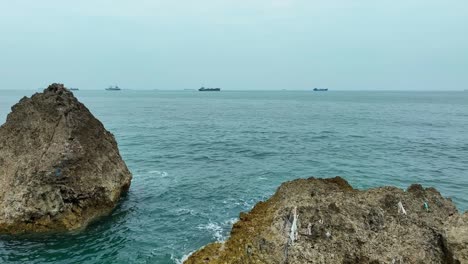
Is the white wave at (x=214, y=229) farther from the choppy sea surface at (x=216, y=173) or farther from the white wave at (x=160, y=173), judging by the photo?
the white wave at (x=160, y=173)

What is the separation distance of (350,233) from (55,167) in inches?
698

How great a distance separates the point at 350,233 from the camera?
556 inches

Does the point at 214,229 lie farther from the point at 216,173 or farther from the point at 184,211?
the point at 216,173

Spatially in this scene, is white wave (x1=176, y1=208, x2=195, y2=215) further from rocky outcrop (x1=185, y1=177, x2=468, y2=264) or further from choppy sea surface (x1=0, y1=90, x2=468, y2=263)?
rocky outcrop (x1=185, y1=177, x2=468, y2=264)

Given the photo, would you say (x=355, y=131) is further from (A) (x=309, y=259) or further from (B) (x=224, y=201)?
(A) (x=309, y=259)

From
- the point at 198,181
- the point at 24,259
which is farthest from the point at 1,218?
the point at 198,181

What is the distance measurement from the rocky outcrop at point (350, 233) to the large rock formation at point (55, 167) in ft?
36.9

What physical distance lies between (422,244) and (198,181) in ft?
65.8

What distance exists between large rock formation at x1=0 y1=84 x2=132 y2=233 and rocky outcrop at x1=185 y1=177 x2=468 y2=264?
11.2 meters

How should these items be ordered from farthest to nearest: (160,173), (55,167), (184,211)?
(160,173), (184,211), (55,167)

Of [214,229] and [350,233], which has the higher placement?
[350,233]

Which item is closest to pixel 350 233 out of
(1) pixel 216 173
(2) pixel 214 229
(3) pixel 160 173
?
(2) pixel 214 229

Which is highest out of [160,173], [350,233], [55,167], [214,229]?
[55,167]

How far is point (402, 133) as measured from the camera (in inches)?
2320
